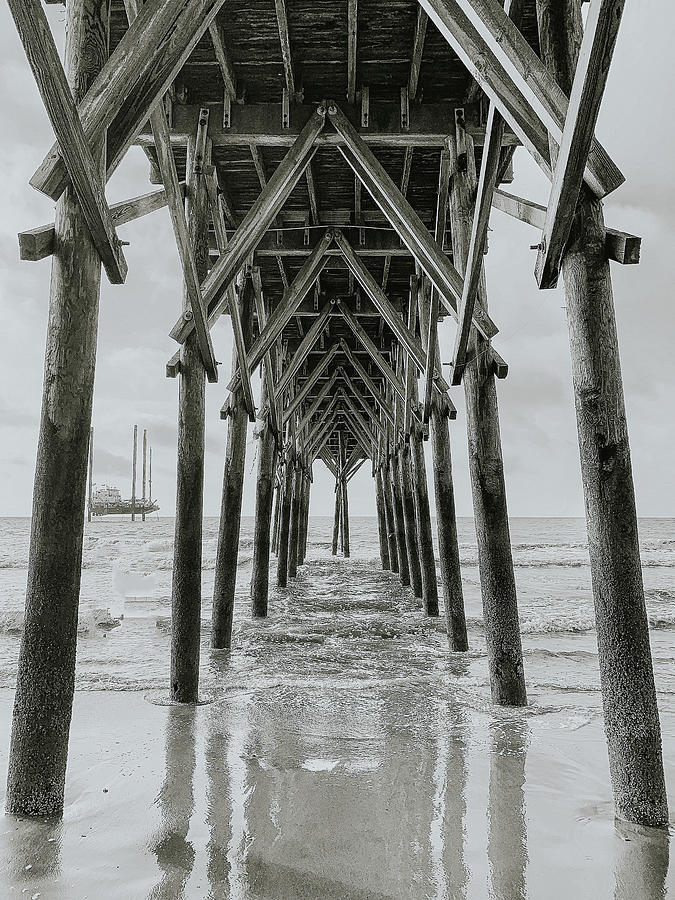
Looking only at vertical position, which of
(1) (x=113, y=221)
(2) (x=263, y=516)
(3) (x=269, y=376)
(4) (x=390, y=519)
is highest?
(3) (x=269, y=376)

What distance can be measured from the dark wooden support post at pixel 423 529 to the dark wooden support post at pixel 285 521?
3.41 m

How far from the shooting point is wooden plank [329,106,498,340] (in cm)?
462

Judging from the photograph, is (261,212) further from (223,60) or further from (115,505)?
(115,505)

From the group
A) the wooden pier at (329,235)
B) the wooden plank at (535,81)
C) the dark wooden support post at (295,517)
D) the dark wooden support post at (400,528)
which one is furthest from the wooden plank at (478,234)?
the dark wooden support post at (295,517)

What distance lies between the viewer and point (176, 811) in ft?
8.73

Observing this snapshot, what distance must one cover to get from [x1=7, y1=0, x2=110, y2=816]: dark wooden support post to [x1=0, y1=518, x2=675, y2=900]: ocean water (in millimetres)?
234

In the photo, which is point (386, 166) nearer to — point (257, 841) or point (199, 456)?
point (199, 456)

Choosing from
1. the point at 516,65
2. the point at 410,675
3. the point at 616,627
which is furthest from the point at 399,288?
the point at 616,627

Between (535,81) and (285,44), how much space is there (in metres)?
2.46

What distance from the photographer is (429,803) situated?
2.79 m

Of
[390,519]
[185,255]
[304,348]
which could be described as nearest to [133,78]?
[185,255]

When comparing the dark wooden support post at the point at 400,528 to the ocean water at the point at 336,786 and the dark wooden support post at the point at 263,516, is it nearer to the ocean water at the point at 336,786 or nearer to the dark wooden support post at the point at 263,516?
the dark wooden support post at the point at 263,516

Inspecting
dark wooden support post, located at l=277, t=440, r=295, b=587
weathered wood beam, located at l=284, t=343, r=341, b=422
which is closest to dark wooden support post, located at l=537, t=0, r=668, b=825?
weathered wood beam, located at l=284, t=343, r=341, b=422

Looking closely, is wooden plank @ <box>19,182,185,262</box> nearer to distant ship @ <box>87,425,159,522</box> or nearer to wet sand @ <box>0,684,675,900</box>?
wet sand @ <box>0,684,675,900</box>
